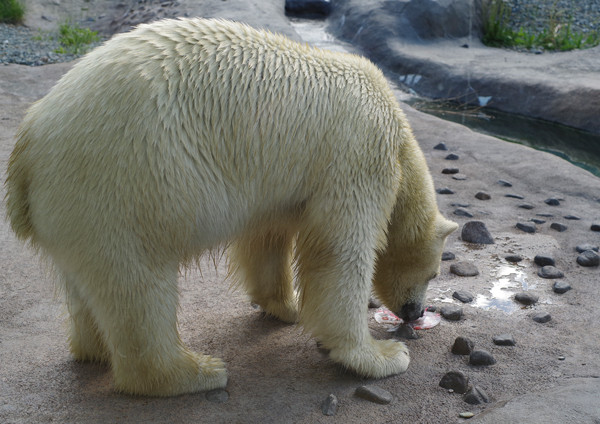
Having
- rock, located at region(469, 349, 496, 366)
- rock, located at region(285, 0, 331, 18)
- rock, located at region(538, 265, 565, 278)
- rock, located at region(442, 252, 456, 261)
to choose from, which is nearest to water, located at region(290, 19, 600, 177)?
rock, located at region(538, 265, 565, 278)

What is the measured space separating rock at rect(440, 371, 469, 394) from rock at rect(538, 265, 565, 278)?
1.67 meters

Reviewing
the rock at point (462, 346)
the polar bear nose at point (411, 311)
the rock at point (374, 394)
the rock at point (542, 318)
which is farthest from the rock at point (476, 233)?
the rock at point (374, 394)

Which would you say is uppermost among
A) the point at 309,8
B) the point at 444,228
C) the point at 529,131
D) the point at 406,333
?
the point at 309,8

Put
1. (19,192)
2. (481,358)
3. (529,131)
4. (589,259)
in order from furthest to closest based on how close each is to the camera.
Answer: (529,131), (589,259), (481,358), (19,192)

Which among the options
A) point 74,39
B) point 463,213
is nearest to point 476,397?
point 463,213

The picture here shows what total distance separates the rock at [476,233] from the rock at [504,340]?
1.58 meters

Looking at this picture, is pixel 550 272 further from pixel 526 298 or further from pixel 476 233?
pixel 476 233

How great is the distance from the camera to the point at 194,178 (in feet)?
9.14

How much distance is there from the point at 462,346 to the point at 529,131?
6.47m

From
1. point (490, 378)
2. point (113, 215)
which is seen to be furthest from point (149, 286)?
point (490, 378)

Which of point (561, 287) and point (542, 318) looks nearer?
point (542, 318)

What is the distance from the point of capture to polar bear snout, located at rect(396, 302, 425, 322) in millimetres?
3771

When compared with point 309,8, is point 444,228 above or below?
below

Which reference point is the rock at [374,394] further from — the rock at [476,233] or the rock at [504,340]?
the rock at [476,233]
